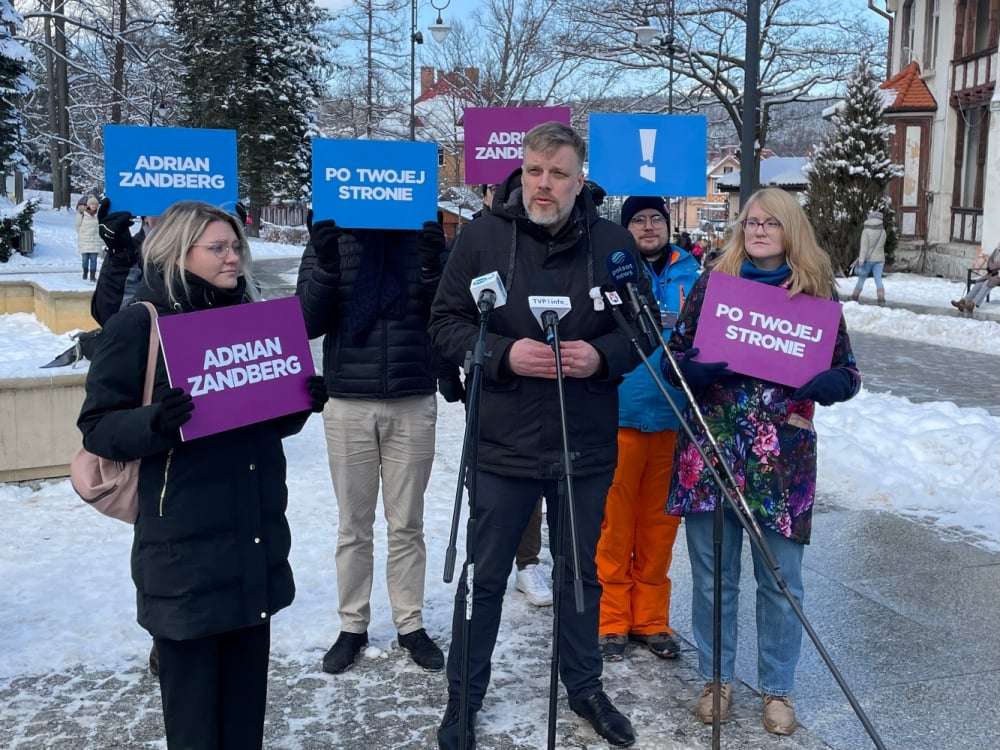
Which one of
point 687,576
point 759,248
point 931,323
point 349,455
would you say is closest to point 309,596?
point 349,455

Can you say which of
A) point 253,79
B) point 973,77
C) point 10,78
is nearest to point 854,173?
point 973,77

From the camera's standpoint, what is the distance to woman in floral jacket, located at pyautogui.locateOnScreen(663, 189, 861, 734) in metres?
3.80

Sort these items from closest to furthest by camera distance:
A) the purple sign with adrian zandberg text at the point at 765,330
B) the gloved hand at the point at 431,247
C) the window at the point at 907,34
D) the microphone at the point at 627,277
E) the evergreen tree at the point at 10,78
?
the microphone at the point at 627,277 → the purple sign with adrian zandberg text at the point at 765,330 → the gloved hand at the point at 431,247 → the evergreen tree at the point at 10,78 → the window at the point at 907,34

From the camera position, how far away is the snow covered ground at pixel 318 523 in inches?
180

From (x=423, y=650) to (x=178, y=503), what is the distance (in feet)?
5.63

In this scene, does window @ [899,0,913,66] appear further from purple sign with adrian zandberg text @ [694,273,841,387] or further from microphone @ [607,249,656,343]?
microphone @ [607,249,656,343]

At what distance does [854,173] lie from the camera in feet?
86.0

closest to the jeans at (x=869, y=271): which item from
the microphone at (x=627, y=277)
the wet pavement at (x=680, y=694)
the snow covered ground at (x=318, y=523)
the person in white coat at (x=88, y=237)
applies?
the snow covered ground at (x=318, y=523)

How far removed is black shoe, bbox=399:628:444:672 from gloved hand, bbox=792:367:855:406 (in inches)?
72.9

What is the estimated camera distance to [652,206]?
456 centimetres

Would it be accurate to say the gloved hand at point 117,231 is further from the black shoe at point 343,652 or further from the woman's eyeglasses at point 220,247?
the black shoe at point 343,652

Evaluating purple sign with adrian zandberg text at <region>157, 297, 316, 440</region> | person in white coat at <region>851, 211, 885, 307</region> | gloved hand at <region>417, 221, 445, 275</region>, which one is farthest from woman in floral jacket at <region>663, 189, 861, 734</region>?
person in white coat at <region>851, 211, 885, 307</region>

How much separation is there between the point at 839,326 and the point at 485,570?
1.62m

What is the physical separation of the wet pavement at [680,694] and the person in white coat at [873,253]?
16.6 meters
